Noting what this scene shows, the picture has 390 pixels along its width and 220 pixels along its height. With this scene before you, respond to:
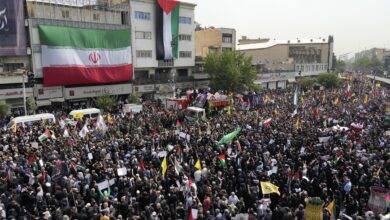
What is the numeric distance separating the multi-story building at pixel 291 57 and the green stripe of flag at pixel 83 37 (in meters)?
34.1

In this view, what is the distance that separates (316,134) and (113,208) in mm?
14212

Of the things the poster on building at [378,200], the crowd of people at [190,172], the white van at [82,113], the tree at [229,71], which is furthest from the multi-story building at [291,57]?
the poster on building at [378,200]

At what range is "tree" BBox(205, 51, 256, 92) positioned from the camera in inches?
2253

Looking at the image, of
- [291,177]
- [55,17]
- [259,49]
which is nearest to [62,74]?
[55,17]

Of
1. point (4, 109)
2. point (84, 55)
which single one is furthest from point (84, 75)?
point (4, 109)

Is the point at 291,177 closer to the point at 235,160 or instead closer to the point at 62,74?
the point at 235,160

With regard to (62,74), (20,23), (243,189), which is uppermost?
(20,23)

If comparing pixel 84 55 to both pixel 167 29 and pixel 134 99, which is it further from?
pixel 167 29

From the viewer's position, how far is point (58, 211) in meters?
11.7

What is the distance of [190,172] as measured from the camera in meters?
16.7

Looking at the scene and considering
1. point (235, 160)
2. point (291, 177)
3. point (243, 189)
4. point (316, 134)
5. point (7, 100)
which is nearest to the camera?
point (243, 189)

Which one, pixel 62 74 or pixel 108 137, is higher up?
pixel 62 74

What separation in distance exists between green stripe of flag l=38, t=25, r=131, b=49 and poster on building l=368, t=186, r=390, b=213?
35.0 m

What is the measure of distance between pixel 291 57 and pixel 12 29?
75029 mm
